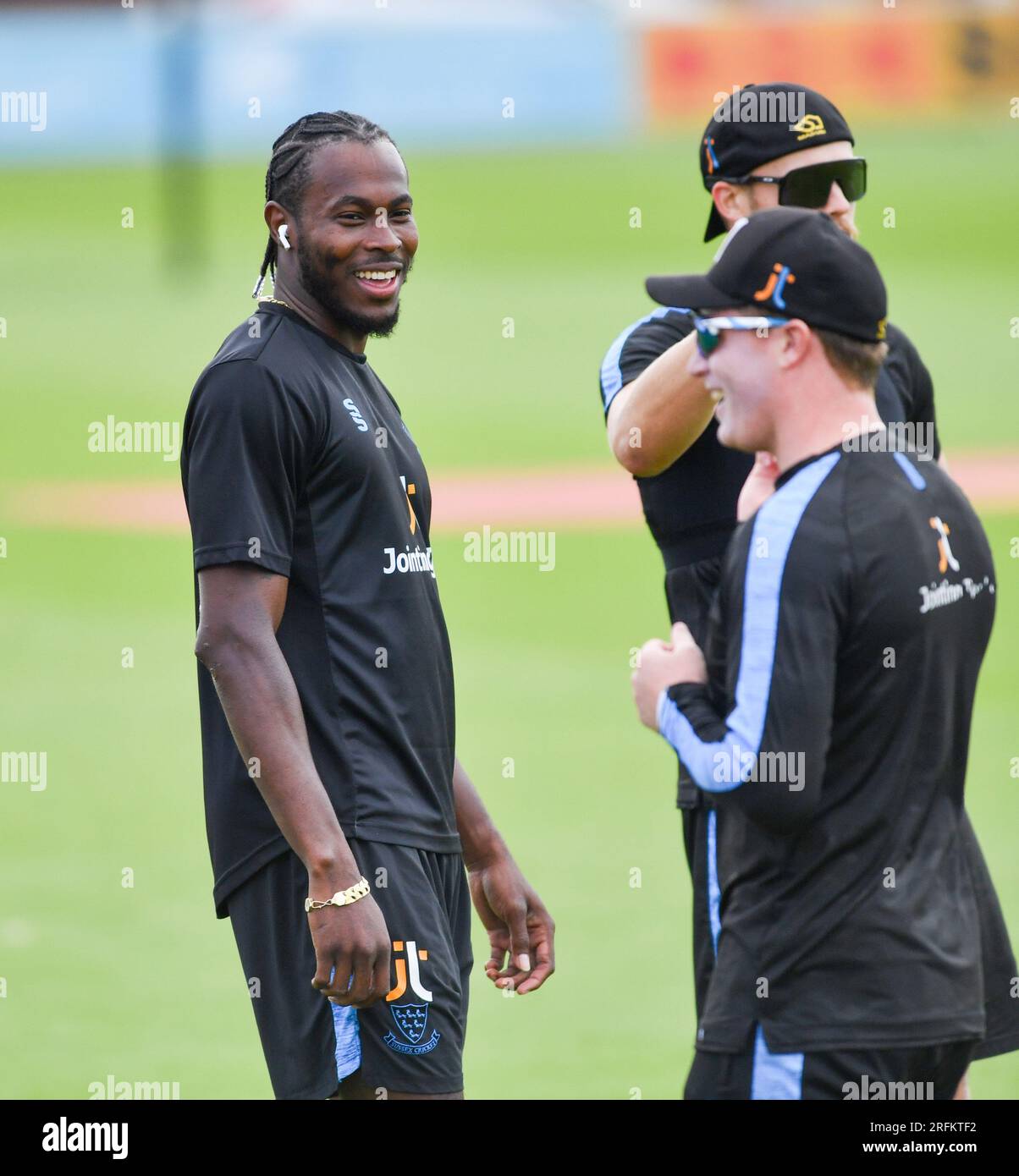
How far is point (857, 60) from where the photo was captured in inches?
1724

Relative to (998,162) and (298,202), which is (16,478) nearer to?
(298,202)

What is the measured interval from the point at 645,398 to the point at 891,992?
1697 millimetres

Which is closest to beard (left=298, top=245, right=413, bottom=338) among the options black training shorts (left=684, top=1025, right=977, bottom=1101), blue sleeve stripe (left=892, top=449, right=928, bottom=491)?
blue sleeve stripe (left=892, top=449, right=928, bottom=491)

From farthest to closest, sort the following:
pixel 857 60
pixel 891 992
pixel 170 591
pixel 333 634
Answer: pixel 857 60
pixel 170 591
pixel 333 634
pixel 891 992

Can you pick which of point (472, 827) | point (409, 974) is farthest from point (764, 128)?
point (409, 974)

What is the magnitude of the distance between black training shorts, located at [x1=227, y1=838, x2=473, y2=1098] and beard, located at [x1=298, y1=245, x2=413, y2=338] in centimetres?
122

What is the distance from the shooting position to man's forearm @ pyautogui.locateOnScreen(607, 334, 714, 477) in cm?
445

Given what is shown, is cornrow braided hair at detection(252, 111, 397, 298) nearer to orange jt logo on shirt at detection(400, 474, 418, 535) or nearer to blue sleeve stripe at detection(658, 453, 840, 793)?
orange jt logo on shirt at detection(400, 474, 418, 535)

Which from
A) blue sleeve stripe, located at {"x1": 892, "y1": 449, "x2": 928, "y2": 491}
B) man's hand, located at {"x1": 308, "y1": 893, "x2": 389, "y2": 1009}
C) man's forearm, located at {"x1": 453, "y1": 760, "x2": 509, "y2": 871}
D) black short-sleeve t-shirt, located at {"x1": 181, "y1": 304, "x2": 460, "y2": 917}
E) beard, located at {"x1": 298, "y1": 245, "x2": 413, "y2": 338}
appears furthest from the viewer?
man's forearm, located at {"x1": 453, "y1": 760, "x2": 509, "y2": 871}

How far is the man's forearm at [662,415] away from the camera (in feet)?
14.6

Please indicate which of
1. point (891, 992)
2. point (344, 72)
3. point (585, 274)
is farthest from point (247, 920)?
point (344, 72)

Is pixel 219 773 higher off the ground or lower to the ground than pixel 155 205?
lower

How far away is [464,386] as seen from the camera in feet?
87.2

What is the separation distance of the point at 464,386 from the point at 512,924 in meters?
22.2
